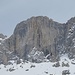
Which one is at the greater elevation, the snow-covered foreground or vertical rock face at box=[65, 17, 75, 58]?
vertical rock face at box=[65, 17, 75, 58]

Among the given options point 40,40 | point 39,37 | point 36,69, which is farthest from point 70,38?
point 36,69

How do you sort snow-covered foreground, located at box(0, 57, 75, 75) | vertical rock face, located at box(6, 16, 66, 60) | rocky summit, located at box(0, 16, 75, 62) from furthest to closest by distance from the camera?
vertical rock face, located at box(6, 16, 66, 60) < rocky summit, located at box(0, 16, 75, 62) < snow-covered foreground, located at box(0, 57, 75, 75)

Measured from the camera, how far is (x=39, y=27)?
99.9 metres

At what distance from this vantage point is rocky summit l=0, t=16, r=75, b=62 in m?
96.6

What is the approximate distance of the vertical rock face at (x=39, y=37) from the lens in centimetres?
9825

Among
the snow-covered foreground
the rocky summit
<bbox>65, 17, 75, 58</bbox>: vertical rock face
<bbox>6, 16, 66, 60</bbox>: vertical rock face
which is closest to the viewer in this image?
the snow-covered foreground

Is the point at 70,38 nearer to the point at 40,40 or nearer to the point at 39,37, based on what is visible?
the point at 40,40

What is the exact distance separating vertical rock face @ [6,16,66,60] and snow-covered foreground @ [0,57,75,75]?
6.61 metres

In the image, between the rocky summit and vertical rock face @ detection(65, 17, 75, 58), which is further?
the rocky summit

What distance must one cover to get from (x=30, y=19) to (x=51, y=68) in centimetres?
1937

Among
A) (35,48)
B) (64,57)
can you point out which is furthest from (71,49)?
(35,48)

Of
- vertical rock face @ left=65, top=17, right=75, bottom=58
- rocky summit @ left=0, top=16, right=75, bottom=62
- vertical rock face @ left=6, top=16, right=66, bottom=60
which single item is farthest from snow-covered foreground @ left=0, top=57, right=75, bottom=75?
vertical rock face @ left=6, top=16, right=66, bottom=60

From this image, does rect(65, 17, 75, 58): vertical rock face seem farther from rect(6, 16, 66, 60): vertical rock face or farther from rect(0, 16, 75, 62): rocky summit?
rect(6, 16, 66, 60): vertical rock face

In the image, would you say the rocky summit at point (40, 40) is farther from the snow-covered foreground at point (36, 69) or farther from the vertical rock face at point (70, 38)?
the snow-covered foreground at point (36, 69)
